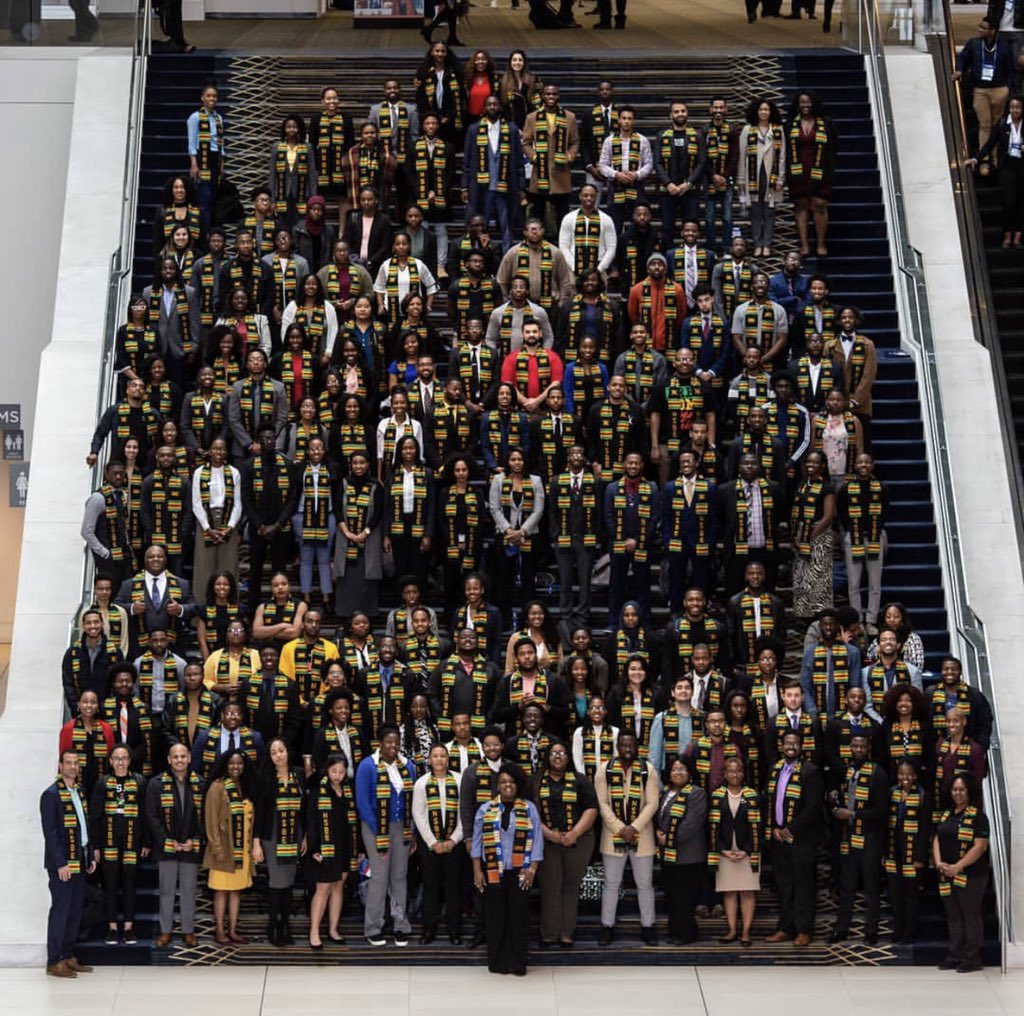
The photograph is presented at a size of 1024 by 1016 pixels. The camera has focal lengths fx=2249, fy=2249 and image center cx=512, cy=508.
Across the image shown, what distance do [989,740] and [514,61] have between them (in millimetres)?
8363

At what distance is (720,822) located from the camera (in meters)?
16.5

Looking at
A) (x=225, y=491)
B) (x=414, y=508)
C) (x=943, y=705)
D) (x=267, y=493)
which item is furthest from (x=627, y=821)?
(x=225, y=491)

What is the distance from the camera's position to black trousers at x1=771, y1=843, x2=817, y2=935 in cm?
1650

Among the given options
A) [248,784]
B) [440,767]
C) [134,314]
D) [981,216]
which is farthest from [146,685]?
[981,216]

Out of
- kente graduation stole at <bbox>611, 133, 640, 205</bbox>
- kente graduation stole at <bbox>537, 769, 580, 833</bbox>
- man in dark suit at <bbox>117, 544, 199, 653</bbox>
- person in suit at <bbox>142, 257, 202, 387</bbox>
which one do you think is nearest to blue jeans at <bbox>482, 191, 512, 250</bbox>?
kente graduation stole at <bbox>611, 133, 640, 205</bbox>

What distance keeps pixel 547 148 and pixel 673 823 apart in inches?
288

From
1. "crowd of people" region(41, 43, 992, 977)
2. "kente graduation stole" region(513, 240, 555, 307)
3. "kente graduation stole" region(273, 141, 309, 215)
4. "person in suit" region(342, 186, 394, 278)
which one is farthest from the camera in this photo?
"kente graduation stole" region(273, 141, 309, 215)

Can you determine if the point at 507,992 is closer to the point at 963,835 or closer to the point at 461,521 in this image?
the point at 963,835

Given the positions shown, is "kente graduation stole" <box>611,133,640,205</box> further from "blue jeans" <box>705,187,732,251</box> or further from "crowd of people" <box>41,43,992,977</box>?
"blue jeans" <box>705,187,732,251</box>

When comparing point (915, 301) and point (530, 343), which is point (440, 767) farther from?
point (915, 301)

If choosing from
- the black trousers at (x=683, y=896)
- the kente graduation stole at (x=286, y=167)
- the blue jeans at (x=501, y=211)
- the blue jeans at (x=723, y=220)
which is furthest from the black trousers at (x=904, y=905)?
the kente graduation stole at (x=286, y=167)

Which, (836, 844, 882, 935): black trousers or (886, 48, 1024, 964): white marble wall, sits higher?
(886, 48, 1024, 964): white marble wall

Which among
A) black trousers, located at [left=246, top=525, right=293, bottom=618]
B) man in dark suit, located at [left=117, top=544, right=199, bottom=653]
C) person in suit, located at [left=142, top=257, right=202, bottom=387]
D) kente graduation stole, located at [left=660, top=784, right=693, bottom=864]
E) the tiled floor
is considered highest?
person in suit, located at [left=142, top=257, right=202, bottom=387]

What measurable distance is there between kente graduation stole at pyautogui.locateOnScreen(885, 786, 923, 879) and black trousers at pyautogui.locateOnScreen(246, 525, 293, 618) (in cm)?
543
